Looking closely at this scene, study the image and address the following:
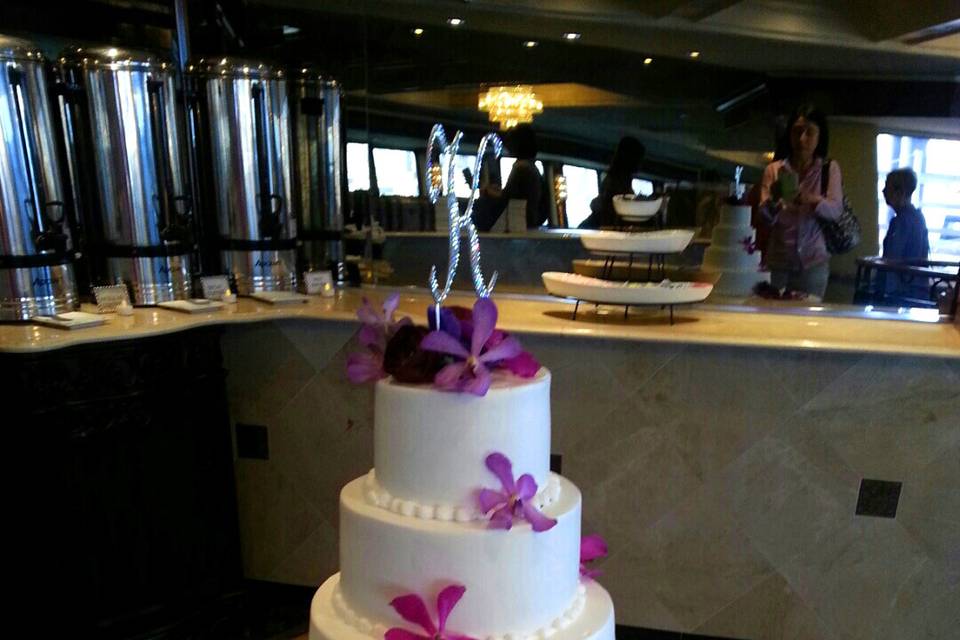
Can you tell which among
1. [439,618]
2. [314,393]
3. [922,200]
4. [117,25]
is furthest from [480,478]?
[117,25]

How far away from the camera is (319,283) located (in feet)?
7.20

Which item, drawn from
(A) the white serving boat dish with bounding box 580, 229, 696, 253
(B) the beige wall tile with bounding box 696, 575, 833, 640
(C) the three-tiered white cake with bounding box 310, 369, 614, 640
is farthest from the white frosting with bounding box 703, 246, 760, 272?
(C) the three-tiered white cake with bounding box 310, 369, 614, 640

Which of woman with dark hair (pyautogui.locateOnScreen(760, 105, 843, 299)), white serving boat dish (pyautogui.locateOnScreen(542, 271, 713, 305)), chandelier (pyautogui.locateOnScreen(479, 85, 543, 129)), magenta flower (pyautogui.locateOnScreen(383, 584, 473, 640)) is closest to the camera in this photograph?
magenta flower (pyautogui.locateOnScreen(383, 584, 473, 640))

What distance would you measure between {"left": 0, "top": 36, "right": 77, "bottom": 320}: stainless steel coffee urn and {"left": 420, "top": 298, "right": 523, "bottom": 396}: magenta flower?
1.37 metres

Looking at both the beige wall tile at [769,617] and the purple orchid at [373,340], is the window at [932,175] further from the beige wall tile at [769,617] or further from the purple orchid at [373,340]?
the purple orchid at [373,340]

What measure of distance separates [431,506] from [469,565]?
93 mm

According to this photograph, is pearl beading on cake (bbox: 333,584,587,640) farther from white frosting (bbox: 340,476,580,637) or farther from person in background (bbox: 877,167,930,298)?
person in background (bbox: 877,167,930,298)

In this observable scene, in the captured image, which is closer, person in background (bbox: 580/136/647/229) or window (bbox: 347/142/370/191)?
person in background (bbox: 580/136/647/229)

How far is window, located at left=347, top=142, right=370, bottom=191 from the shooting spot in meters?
2.37

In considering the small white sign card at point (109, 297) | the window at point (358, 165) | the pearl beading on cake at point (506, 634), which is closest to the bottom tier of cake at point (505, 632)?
the pearl beading on cake at point (506, 634)

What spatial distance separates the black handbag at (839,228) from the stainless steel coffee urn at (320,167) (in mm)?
1560

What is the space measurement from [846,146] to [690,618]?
4.54 feet

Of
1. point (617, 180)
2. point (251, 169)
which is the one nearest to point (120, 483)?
point (251, 169)

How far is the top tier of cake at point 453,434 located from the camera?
0.87m
